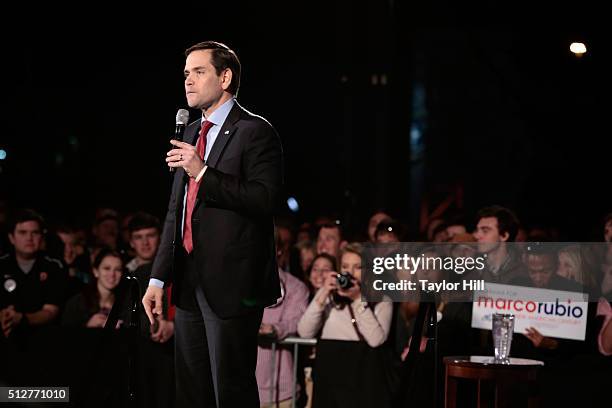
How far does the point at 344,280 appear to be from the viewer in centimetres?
669

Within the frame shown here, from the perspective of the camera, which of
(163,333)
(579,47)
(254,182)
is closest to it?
(254,182)

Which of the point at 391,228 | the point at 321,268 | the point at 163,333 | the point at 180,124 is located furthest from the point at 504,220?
the point at 180,124

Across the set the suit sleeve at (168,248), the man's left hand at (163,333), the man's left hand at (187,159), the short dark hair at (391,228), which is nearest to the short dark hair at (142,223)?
the man's left hand at (163,333)

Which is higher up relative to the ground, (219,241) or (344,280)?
(219,241)

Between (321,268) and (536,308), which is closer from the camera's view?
(536,308)

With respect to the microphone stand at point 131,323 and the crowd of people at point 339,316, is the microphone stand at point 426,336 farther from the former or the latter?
the microphone stand at point 131,323

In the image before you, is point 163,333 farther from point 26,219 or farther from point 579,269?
point 579,269

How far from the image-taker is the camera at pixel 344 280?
6680mm

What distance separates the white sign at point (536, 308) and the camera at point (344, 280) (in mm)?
892

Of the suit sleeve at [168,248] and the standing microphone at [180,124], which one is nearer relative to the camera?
the standing microphone at [180,124]

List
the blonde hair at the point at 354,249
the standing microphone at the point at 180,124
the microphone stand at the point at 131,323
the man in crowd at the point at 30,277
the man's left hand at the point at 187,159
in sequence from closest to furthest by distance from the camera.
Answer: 1. the man's left hand at the point at 187,159
2. the standing microphone at the point at 180,124
3. the microphone stand at the point at 131,323
4. the blonde hair at the point at 354,249
5. the man in crowd at the point at 30,277

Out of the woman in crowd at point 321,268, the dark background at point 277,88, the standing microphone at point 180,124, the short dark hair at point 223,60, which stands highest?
the dark background at point 277,88

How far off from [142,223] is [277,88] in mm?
1428

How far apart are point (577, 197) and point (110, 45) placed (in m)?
11.0
